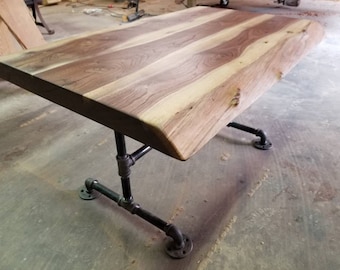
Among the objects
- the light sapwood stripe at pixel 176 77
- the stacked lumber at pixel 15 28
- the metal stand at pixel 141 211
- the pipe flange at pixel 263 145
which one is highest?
the light sapwood stripe at pixel 176 77

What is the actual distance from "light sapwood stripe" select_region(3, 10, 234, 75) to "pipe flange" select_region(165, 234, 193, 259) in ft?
2.06

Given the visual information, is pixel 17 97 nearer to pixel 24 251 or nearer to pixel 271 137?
pixel 24 251

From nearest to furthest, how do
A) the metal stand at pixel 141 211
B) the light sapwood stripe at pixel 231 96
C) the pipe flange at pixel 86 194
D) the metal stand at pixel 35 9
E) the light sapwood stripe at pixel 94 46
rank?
the light sapwood stripe at pixel 231 96 → the light sapwood stripe at pixel 94 46 → the metal stand at pixel 141 211 → the pipe flange at pixel 86 194 → the metal stand at pixel 35 9

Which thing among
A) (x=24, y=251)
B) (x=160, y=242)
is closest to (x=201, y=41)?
(x=160, y=242)

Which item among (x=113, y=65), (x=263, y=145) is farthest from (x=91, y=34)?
(x=263, y=145)

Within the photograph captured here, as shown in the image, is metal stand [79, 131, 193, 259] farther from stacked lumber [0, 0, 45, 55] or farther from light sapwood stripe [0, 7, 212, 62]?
stacked lumber [0, 0, 45, 55]

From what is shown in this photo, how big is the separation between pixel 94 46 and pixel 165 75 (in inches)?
14.2

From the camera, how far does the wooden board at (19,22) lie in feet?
7.13

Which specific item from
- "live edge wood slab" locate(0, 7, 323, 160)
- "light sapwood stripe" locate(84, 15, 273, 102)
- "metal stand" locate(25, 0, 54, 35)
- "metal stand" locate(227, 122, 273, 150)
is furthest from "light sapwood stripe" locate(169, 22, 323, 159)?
"metal stand" locate(25, 0, 54, 35)

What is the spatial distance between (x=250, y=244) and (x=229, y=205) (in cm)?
19

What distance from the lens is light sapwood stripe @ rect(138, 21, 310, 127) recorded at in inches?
22.9

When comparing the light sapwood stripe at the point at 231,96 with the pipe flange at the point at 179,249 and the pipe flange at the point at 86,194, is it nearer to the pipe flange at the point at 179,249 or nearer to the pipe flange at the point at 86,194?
the pipe flange at the point at 179,249

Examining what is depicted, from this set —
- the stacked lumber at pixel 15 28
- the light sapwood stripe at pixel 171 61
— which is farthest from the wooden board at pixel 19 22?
the light sapwood stripe at pixel 171 61

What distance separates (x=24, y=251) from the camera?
101 centimetres
